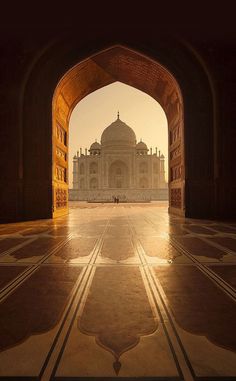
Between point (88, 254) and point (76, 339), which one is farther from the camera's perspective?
point (88, 254)

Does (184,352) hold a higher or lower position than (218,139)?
lower

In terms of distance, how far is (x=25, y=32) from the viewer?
6.03 metres

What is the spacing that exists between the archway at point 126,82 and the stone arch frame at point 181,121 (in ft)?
0.39

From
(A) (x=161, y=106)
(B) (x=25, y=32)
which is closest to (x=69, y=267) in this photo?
(B) (x=25, y=32)

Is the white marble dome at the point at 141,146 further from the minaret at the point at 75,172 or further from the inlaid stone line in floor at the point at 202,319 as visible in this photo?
the inlaid stone line in floor at the point at 202,319

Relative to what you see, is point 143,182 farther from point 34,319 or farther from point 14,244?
point 34,319

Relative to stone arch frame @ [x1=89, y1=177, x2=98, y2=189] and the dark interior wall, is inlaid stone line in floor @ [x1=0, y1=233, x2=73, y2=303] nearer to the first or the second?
the dark interior wall

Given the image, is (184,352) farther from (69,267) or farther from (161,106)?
(161,106)

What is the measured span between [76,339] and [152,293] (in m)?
0.57

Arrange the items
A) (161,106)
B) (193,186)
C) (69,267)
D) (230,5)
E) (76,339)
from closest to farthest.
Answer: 1. (76,339)
2. (69,267)
3. (230,5)
4. (193,186)
5. (161,106)

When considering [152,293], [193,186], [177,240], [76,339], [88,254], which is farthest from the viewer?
[193,186]

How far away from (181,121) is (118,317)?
19.6ft

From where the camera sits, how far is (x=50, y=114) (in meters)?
6.18

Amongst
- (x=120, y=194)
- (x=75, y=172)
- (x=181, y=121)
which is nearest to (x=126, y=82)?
(x=181, y=121)
